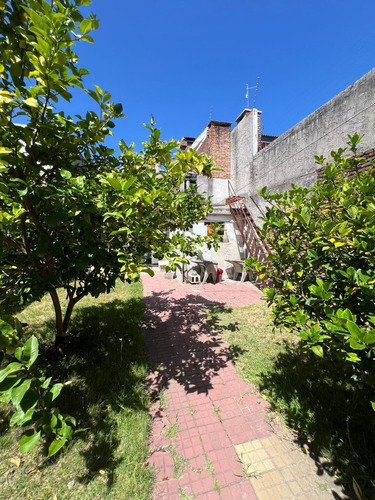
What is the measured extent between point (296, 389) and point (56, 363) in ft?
11.2

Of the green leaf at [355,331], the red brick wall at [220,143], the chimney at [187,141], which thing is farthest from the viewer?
the chimney at [187,141]

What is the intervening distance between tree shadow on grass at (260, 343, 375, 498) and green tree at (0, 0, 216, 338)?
2276 millimetres

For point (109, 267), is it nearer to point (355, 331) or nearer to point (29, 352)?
point (29, 352)

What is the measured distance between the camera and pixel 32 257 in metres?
2.32

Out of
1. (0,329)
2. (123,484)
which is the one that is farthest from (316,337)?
(123,484)

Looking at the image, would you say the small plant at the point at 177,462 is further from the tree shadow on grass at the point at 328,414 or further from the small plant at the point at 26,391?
the small plant at the point at 26,391

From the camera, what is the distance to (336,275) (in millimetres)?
1912

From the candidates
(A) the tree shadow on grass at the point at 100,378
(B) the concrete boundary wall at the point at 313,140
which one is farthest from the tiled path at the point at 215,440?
(B) the concrete boundary wall at the point at 313,140

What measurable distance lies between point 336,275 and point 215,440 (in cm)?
203

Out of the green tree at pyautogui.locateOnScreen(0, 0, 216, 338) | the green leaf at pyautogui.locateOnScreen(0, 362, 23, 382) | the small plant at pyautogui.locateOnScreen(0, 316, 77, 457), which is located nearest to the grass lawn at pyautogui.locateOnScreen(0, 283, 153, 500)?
the small plant at pyautogui.locateOnScreen(0, 316, 77, 457)

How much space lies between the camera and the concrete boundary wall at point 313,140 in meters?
4.74

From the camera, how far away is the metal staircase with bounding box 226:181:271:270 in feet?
26.7

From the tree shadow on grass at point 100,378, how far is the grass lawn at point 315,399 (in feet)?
5.41

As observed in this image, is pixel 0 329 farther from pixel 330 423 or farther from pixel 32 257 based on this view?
pixel 330 423
